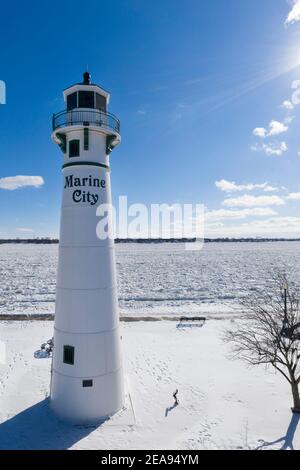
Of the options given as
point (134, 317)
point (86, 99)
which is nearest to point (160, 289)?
point (134, 317)

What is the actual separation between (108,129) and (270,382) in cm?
1297

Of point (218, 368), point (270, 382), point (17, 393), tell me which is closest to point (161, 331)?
point (218, 368)

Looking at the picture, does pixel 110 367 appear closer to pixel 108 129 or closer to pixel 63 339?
pixel 63 339

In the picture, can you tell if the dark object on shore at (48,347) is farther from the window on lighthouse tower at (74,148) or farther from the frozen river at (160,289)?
the window on lighthouse tower at (74,148)

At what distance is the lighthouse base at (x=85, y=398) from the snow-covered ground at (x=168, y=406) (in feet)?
1.14

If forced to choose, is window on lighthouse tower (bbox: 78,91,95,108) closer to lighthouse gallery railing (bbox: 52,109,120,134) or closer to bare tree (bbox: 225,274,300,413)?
lighthouse gallery railing (bbox: 52,109,120,134)

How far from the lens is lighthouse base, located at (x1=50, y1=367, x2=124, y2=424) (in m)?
11.6

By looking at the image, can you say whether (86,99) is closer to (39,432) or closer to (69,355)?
(69,355)

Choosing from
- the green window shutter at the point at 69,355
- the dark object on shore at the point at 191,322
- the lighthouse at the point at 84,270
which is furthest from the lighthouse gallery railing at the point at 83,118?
the dark object on shore at the point at 191,322

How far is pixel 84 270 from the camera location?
452 inches

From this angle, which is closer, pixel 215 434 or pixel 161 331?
pixel 215 434

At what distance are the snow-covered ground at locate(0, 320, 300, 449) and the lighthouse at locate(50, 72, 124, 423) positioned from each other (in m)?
1.07

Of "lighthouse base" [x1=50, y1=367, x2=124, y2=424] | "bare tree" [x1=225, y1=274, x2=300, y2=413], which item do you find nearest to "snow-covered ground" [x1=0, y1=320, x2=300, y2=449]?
"lighthouse base" [x1=50, y1=367, x2=124, y2=424]

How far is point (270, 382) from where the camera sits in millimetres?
14617
